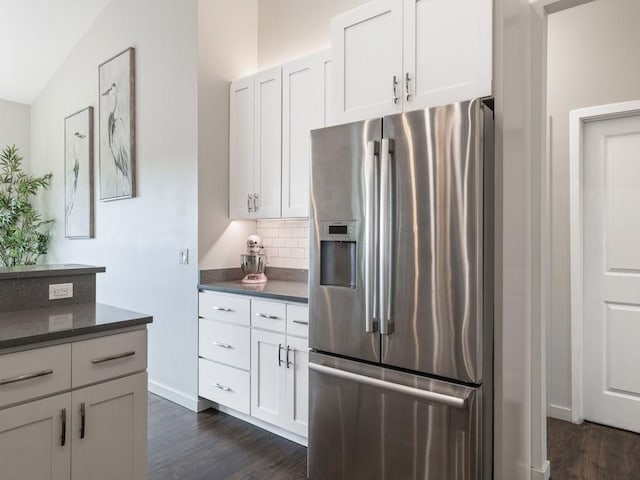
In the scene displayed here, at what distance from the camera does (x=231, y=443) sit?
265 cm

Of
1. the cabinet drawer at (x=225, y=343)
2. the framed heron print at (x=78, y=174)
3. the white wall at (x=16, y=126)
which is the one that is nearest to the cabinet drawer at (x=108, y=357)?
Answer: the cabinet drawer at (x=225, y=343)

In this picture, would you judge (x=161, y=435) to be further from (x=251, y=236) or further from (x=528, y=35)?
(x=528, y=35)

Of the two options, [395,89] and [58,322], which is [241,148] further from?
[58,322]

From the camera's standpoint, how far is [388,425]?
190 centimetres

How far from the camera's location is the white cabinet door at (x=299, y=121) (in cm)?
285

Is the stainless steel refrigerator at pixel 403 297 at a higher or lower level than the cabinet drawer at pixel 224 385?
higher

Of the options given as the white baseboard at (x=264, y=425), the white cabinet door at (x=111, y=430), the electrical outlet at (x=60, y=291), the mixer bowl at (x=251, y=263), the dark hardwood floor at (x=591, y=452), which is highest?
the mixer bowl at (x=251, y=263)

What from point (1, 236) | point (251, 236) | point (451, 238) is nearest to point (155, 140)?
point (251, 236)

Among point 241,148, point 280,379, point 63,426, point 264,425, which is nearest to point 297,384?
point 280,379

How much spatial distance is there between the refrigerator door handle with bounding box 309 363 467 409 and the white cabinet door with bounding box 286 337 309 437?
1.15ft

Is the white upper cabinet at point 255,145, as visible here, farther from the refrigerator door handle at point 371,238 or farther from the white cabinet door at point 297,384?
the refrigerator door handle at point 371,238

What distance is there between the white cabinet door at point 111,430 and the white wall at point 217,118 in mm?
1459

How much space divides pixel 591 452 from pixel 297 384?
180 centimetres

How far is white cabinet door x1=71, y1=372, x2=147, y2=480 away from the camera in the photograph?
1644 millimetres
